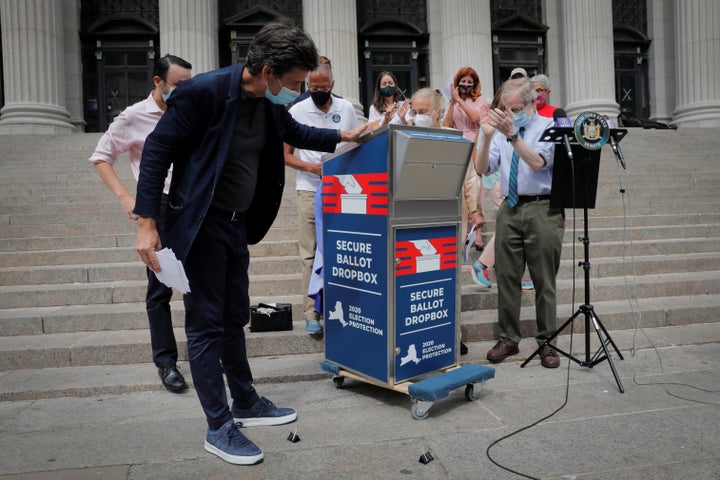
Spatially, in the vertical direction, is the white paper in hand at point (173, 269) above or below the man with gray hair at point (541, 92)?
below

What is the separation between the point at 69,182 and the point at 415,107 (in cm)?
729

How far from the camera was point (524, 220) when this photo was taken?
461 centimetres

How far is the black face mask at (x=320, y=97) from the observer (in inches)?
188

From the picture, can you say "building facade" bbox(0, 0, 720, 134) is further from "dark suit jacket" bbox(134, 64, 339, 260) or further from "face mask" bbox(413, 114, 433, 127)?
"dark suit jacket" bbox(134, 64, 339, 260)

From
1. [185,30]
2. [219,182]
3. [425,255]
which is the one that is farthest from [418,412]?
[185,30]

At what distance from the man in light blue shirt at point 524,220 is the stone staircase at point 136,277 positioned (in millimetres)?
314

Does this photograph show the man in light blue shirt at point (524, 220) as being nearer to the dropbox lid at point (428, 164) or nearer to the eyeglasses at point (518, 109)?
the eyeglasses at point (518, 109)

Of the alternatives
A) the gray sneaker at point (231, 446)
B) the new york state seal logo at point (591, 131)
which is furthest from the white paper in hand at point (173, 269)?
the new york state seal logo at point (591, 131)

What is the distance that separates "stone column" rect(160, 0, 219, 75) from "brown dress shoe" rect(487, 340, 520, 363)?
12.7 meters

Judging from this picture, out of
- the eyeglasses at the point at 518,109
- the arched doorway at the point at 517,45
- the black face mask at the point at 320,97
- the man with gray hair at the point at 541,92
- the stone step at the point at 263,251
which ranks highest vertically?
the arched doorway at the point at 517,45

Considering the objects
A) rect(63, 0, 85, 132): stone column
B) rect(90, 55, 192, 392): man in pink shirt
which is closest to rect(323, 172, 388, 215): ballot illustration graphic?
rect(90, 55, 192, 392): man in pink shirt

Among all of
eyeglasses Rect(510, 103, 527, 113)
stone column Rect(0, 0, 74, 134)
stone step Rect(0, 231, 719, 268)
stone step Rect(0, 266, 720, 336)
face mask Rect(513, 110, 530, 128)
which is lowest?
stone step Rect(0, 266, 720, 336)

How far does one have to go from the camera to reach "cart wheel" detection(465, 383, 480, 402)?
382cm

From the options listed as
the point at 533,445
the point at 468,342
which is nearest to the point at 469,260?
the point at 468,342
